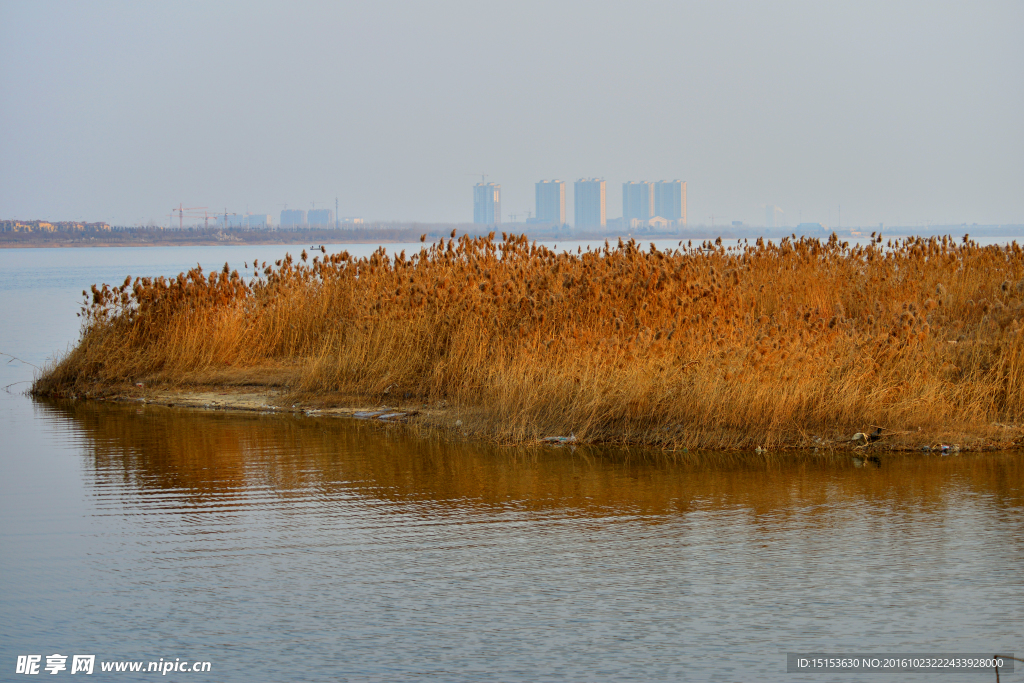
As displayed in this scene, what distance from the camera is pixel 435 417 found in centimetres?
1073

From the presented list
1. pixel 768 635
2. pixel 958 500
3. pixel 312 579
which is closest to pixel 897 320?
pixel 958 500

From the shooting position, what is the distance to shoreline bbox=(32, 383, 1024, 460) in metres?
8.77

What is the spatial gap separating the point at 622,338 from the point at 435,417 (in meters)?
2.31

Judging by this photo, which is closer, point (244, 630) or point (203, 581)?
point (244, 630)

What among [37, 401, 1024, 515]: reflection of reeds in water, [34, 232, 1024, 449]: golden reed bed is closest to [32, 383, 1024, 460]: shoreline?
[34, 232, 1024, 449]: golden reed bed

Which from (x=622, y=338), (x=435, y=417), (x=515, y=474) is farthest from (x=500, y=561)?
(x=435, y=417)

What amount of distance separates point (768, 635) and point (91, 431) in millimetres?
8515

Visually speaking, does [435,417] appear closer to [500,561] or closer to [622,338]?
[622,338]

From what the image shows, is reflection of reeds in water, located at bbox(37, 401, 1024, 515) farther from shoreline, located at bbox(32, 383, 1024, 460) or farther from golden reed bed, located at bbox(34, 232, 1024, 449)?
golden reed bed, located at bbox(34, 232, 1024, 449)

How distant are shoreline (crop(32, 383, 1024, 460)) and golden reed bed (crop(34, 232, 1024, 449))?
0.18ft

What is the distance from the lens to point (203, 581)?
17.6 feet

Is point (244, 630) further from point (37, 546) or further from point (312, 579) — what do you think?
point (37, 546)

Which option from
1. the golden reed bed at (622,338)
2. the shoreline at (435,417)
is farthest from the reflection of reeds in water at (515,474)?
the golden reed bed at (622,338)

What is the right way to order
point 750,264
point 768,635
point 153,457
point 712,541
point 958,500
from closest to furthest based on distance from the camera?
point 768,635 → point 712,541 → point 958,500 → point 153,457 → point 750,264
